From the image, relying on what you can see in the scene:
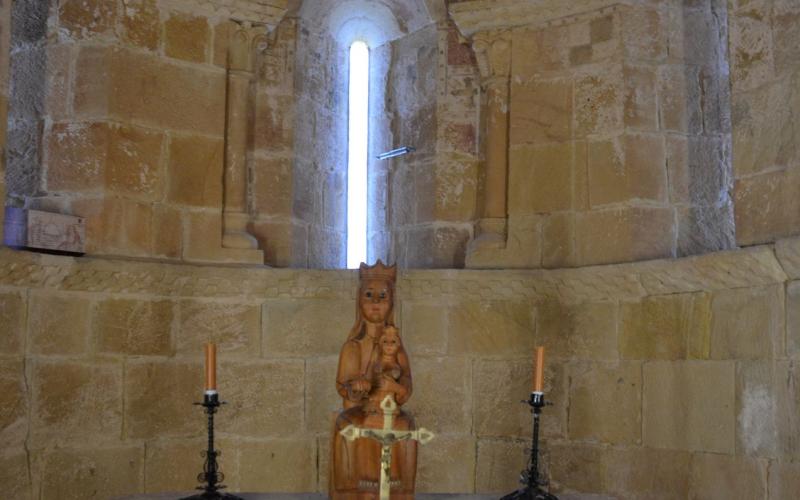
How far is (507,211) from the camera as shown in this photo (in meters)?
5.47

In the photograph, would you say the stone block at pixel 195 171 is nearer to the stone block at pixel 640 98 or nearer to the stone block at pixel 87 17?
the stone block at pixel 87 17

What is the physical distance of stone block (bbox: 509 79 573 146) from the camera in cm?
534

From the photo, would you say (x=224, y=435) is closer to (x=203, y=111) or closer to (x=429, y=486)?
(x=429, y=486)

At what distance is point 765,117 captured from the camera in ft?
13.9

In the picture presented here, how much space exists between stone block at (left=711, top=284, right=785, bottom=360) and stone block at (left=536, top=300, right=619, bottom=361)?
66 cm

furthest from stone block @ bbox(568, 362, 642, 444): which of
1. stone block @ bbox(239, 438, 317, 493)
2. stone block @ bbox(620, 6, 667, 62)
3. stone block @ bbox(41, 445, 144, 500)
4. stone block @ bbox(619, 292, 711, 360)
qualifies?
stone block @ bbox(41, 445, 144, 500)

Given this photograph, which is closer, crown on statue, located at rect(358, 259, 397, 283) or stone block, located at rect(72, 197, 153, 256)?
crown on statue, located at rect(358, 259, 397, 283)

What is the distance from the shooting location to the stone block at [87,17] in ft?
16.4

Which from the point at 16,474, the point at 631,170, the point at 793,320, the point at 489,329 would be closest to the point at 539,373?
the point at 793,320

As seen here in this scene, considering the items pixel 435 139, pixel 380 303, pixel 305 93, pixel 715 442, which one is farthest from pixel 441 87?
pixel 715 442

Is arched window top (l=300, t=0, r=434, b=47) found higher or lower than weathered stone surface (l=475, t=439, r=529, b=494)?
higher

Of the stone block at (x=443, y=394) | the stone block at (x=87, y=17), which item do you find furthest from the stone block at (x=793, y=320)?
the stone block at (x=87, y=17)

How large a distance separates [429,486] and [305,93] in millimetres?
2331

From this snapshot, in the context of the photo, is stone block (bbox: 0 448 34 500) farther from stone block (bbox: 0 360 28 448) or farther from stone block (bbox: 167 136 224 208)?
stone block (bbox: 167 136 224 208)
